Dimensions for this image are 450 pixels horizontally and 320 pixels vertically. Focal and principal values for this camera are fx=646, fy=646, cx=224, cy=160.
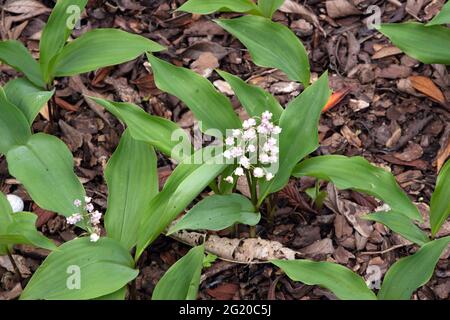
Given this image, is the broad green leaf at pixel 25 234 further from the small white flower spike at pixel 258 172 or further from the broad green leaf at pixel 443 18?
the broad green leaf at pixel 443 18

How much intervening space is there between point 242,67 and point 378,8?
2.94ft

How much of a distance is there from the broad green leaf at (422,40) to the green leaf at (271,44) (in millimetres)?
447

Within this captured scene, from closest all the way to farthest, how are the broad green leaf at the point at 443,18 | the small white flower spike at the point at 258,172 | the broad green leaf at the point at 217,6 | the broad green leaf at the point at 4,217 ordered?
the small white flower spike at the point at 258,172, the broad green leaf at the point at 4,217, the broad green leaf at the point at 443,18, the broad green leaf at the point at 217,6

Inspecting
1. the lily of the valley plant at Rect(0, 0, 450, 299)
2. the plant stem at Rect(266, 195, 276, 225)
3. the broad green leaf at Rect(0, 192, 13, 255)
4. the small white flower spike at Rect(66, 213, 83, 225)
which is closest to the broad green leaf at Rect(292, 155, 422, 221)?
the lily of the valley plant at Rect(0, 0, 450, 299)

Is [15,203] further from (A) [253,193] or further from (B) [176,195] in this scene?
(A) [253,193]

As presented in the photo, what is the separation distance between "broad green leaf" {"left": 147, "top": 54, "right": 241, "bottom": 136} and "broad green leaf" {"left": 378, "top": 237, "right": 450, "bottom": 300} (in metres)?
0.93

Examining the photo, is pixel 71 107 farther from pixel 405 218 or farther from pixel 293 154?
pixel 405 218

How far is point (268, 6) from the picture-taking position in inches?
135

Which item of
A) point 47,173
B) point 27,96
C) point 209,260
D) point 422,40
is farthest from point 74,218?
point 422,40

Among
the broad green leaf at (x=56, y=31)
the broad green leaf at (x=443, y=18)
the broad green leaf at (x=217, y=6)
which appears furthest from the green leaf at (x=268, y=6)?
the broad green leaf at (x=56, y=31)

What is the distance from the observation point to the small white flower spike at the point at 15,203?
3057 mm

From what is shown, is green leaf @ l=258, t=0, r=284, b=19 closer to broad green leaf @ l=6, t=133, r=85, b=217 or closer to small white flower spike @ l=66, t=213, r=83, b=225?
broad green leaf @ l=6, t=133, r=85, b=217

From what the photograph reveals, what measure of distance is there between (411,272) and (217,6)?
171 cm

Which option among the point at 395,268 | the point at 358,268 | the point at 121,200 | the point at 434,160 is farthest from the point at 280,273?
the point at 434,160
